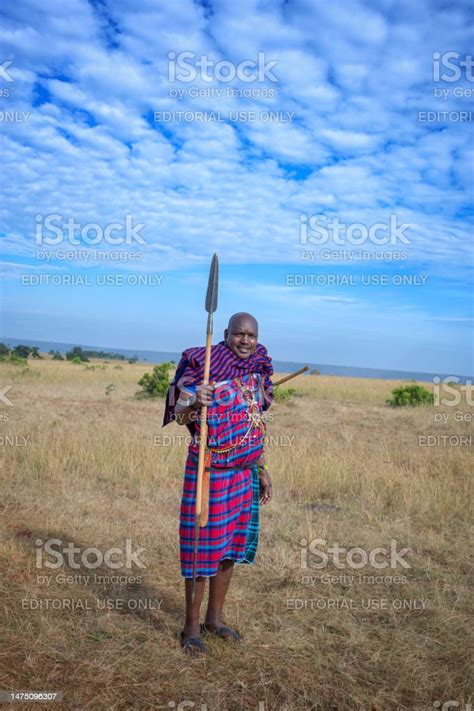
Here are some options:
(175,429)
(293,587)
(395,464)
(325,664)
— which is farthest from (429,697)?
(175,429)

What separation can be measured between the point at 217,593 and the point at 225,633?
0.23 meters

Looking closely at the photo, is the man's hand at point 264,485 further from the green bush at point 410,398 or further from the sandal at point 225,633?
the green bush at point 410,398

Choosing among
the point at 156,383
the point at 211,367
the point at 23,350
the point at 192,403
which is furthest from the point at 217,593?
the point at 23,350

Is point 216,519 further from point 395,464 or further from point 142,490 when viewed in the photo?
point 395,464

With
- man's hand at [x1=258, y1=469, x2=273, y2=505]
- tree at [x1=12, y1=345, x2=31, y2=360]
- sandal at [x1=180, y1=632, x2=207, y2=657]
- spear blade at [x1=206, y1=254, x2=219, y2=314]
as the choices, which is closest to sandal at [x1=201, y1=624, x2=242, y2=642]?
sandal at [x1=180, y1=632, x2=207, y2=657]

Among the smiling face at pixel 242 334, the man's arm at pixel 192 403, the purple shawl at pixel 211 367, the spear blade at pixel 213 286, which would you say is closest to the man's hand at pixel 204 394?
the man's arm at pixel 192 403

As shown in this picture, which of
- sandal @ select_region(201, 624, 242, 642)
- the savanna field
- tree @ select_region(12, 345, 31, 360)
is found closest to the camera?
→ the savanna field

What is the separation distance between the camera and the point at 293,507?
584 cm

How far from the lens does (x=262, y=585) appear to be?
13.6 feet

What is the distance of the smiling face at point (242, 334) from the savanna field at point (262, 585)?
177cm

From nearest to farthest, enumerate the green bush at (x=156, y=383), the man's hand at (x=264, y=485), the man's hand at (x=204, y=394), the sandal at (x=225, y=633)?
the man's hand at (x=204, y=394)
the sandal at (x=225, y=633)
the man's hand at (x=264, y=485)
the green bush at (x=156, y=383)

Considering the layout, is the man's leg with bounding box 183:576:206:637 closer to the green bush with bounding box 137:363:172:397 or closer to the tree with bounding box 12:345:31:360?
the green bush with bounding box 137:363:172:397

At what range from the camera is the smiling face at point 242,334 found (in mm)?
3174

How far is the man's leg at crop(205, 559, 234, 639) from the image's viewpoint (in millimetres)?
3359
